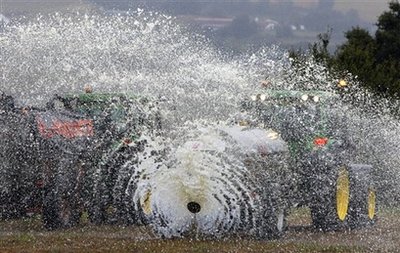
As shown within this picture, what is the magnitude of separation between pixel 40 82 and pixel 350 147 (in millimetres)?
11597

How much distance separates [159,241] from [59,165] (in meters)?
2.24

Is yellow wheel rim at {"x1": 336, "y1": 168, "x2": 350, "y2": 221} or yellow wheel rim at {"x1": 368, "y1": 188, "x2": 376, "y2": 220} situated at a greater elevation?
yellow wheel rim at {"x1": 336, "y1": 168, "x2": 350, "y2": 221}

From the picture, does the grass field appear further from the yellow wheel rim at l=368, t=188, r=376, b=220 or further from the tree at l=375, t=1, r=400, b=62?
the tree at l=375, t=1, r=400, b=62

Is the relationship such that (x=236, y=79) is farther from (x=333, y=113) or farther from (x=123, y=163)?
(x=123, y=163)

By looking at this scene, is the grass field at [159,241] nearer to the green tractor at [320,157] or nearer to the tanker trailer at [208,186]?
the tanker trailer at [208,186]

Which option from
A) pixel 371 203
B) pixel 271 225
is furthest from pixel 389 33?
pixel 271 225

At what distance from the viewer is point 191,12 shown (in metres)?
39.2

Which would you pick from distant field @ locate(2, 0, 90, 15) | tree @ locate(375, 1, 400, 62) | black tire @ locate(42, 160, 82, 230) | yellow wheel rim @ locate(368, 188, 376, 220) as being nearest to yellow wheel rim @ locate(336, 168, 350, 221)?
yellow wheel rim @ locate(368, 188, 376, 220)

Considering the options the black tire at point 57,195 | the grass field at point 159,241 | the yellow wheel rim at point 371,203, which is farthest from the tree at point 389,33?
the black tire at point 57,195

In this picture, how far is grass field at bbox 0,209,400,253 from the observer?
35.4 feet

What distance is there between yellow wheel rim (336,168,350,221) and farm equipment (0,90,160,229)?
2637mm

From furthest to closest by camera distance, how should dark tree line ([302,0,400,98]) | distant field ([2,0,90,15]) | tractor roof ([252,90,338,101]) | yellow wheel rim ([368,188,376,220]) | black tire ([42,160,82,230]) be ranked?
distant field ([2,0,90,15])
dark tree line ([302,0,400,98])
yellow wheel rim ([368,188,376,220])
tractor roof ([252,90,338,101])
black tire ([42,160,82,230])

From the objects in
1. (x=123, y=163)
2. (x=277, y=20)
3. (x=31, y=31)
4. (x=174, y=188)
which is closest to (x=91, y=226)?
(x=123, y=163)

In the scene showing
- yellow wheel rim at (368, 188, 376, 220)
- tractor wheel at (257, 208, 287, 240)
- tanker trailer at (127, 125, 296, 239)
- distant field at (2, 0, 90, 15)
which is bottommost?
yellow wheel rim at (368, 188, 376, 220)
